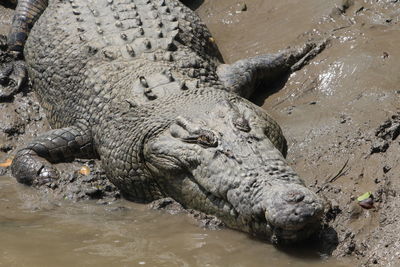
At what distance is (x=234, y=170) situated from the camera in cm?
460

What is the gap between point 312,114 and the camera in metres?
5.90

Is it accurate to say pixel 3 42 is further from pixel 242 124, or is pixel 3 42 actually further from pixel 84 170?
pixel 242 124

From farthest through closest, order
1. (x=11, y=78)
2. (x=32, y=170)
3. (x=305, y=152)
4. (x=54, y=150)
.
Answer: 1. (x=11, y=78)
2. (x=54, y=150)
3. (x=32, y=170)
4. (x=305, y=152)

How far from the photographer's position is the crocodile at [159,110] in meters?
4.51

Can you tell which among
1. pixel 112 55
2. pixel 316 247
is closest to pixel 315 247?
pixel 316 247

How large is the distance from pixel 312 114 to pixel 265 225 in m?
1.82

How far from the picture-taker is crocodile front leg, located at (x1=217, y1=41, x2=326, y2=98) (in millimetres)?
6535

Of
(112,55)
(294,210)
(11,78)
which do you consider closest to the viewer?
(294,210)

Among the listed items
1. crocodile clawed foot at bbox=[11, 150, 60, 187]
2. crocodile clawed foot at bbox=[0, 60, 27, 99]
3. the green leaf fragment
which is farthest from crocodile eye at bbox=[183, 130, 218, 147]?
crocodile clawed foot at bbox=[0, 60, 27, 99]

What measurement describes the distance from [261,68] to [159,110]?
1.62m

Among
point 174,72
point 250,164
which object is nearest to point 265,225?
point 250,164

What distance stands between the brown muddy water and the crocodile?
0.50 ft

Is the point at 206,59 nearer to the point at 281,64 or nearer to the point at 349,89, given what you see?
the point at 281,64

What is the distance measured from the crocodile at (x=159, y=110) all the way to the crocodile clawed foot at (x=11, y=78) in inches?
0.8
